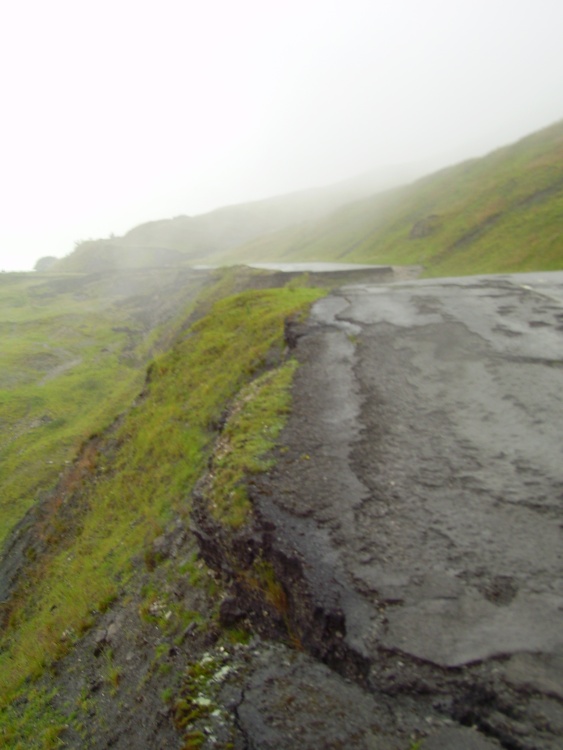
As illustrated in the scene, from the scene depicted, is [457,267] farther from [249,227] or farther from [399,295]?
[249,227]

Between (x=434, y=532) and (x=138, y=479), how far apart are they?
817 centimetres

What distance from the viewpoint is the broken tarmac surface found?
3549 mm

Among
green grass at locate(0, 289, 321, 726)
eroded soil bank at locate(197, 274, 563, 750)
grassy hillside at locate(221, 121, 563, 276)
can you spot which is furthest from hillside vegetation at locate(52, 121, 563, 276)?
eroded soil bank at locate(197, 274, 563, 750)

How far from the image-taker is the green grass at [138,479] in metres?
8.65

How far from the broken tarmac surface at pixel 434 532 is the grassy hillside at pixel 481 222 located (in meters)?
14.4

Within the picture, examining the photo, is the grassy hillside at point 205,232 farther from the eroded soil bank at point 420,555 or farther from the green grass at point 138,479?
the eroded soil bank at point 420,555

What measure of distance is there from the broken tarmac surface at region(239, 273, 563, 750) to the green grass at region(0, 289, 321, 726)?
1.20 metres

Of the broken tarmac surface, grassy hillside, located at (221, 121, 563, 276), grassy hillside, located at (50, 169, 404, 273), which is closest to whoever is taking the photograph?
the broken tarmac surface

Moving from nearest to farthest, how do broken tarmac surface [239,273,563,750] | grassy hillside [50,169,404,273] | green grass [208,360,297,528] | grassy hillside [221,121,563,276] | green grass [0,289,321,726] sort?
broken tarmac surface [239,273,563,750], green grass [208,360,297,528], green grass [0,289,321,726], grassy hillside [221,121,563,276], grassy hillside [50,169,404,273]

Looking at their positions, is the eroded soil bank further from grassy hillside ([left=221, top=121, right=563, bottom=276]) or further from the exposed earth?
→ grassy hillside ([left=221, top=121, right=563, bottom=276])

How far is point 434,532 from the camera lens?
489 cm

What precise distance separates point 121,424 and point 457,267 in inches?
603

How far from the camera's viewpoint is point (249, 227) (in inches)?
3706

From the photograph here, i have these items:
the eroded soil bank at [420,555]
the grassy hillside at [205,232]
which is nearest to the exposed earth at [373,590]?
the eroded soil bank at [420,555]
